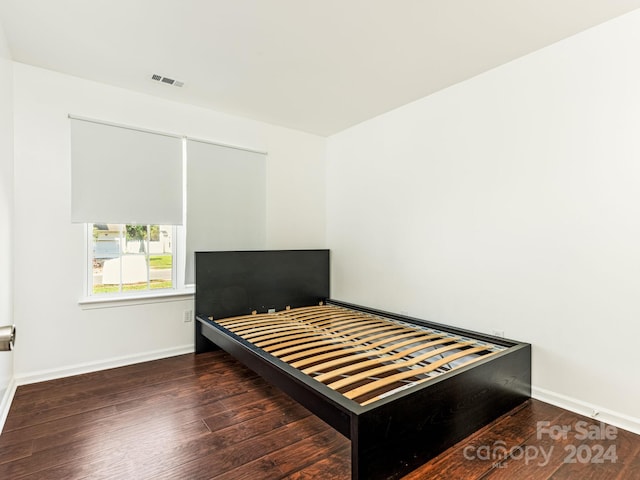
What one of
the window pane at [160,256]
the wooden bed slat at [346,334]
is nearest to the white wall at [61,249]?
the window pane at [160,256]

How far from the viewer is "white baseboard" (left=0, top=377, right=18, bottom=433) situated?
211 centimetres

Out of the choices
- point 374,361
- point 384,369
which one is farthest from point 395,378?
point 374,361

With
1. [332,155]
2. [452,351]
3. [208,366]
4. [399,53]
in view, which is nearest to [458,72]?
[399,53]

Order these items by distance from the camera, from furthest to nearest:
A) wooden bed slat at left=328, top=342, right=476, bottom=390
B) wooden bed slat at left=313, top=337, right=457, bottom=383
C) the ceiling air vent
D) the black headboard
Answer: the black headboard, the ceiling air vent, wooden bed slat at left=313, top=337, right=457, bottom=383, wooden bed slat at left=328, top=342, right=476, bottom=390

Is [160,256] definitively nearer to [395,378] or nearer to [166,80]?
[166,80]

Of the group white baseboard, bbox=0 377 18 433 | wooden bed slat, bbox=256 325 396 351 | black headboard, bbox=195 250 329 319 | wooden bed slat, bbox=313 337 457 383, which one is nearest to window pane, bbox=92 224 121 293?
black headboard, bbox=195 250 329 319

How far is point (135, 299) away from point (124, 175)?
3.64 feet

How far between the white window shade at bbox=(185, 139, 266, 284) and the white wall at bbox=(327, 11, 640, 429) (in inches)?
57.6

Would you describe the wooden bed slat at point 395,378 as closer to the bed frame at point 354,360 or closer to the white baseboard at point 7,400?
the bed frame at point 354,360

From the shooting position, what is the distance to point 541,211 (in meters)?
2.42

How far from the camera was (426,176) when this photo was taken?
3.20m

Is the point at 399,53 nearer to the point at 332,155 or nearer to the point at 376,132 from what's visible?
the point at 376,132

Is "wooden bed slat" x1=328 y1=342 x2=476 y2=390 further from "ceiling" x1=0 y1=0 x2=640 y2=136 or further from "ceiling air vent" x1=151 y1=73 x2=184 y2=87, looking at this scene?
"ceiling air vent" x1=151 y1=73 x2=184 y2=87

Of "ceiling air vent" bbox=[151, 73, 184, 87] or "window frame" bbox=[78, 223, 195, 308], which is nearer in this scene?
"ceiling air vent" bbox=[151, 73, 184, 87]
